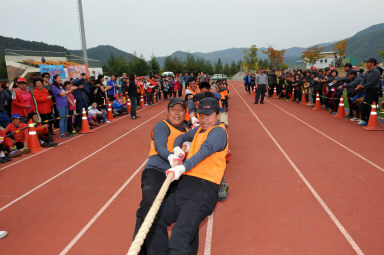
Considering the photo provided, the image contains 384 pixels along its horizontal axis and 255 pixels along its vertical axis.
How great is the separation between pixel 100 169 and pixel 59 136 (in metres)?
4.54

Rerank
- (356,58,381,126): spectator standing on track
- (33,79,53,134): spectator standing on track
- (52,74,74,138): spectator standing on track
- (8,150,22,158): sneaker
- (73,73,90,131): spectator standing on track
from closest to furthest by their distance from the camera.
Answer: (8,150,22,158): sneaker
(356,58,381,126): spectator standing on track
(33,79,53,134): spectator standing on track
(52,74,74,138): spectator standing on track
(73,73,90,131): spectator standing on track

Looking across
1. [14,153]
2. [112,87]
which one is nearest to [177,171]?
[14,153]

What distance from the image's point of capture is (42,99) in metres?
8.62

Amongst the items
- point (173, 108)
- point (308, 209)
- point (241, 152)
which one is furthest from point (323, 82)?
point (173, 108)

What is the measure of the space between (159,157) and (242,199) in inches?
68.2

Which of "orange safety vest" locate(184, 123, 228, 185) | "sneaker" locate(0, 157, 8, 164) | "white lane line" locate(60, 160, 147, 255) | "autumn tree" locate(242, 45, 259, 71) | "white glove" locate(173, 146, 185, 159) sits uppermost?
"autumn tree" locate(242, 45, 259, 71)

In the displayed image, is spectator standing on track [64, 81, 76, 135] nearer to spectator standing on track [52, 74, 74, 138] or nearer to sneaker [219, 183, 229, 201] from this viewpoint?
spectator standing on track [52, 74, 74, 138]

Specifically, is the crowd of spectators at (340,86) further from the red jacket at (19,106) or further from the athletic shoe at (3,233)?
the red jacket at (19,106)

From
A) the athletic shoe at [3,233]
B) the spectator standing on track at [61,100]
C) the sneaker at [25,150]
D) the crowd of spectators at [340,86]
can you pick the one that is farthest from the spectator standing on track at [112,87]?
the athletic shoe at [3,233]

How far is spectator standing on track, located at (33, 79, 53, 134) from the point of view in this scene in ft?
28.0

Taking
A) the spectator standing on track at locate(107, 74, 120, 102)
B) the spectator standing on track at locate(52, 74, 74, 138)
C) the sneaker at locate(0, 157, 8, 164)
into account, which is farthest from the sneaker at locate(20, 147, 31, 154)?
the spectator standing on track at locate(107, 74, 120, 102)

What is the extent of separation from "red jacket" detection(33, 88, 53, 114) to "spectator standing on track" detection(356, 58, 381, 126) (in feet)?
33.7

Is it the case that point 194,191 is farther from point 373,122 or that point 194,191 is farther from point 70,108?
point 70,108

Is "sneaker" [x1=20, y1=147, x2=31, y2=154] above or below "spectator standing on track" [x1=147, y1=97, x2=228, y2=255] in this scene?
below
